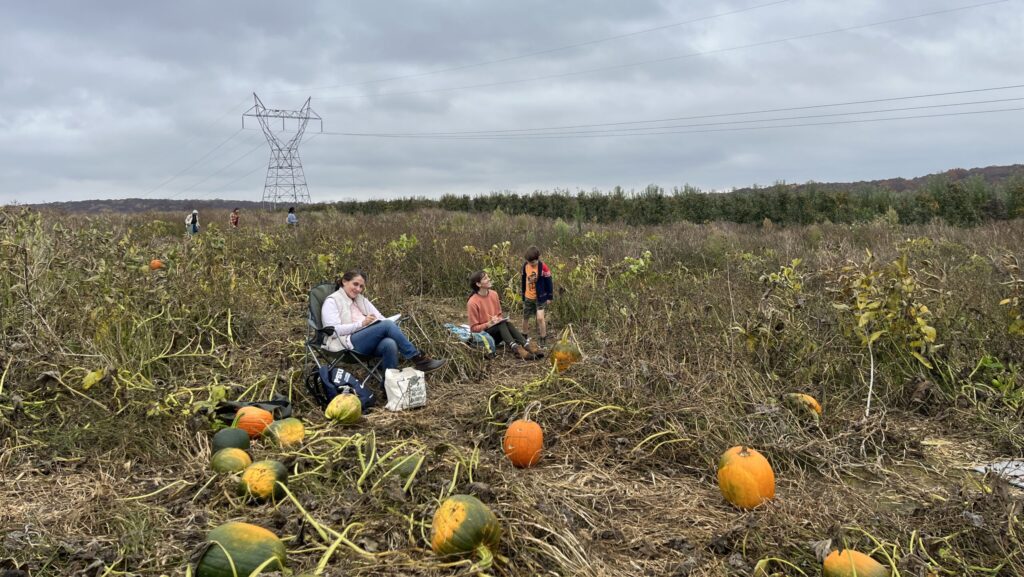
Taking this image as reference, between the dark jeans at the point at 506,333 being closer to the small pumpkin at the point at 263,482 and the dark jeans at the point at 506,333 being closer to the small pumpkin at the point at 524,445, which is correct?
the small pumpkin at the point at 524,445

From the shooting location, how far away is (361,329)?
16.5 feet

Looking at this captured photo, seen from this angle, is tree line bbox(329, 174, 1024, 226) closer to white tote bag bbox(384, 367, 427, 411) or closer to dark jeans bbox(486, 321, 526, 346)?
dark jeans bbox(486, 321, 526, 346)

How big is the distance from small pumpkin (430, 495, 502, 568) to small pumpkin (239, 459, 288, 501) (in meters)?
0.99

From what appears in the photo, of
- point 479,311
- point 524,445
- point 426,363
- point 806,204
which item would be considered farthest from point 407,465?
point 806,204

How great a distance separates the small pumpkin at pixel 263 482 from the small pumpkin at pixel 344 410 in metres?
1.16

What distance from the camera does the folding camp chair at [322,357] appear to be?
4844mm

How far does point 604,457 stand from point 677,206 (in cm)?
2116

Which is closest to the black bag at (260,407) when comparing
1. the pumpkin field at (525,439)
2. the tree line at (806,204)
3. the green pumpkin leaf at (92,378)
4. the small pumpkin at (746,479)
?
the pumpkin field at (525,439)

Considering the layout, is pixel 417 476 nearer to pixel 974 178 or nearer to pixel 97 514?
pixel 97 514

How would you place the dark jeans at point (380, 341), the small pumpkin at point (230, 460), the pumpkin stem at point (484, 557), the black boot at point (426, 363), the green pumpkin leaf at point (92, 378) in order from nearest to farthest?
the pumpkin stem at point (484, 557), the small pumpkin at point (230, 460), the green pumpkin leaf at point (92, 378), the dark jeans at point (380, 341), the black boot at point (426, 363)

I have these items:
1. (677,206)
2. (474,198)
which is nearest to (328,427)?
(677,206)

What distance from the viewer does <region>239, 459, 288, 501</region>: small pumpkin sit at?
2807mm

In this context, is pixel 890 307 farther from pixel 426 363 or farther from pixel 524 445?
pixel 426 363

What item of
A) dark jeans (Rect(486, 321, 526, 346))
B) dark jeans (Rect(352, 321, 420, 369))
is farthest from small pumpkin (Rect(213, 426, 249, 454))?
dark jeans (Rect(486, 321, 526, 346))
